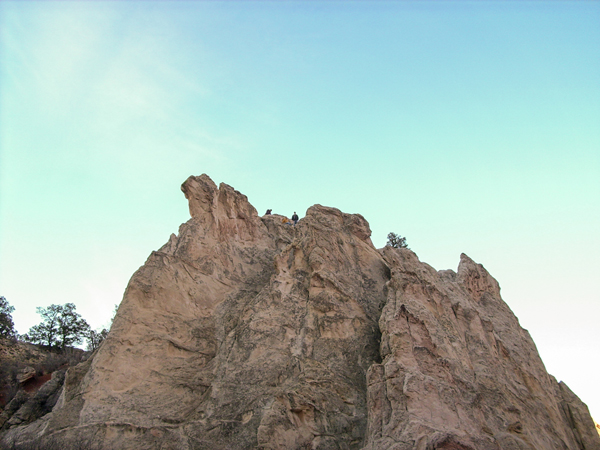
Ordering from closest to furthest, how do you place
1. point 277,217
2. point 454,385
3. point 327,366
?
point 454,385
point 327,366
point 277,217

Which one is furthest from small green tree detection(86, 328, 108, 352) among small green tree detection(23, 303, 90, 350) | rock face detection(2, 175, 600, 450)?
rock face detection(2, 175, 600, 450)

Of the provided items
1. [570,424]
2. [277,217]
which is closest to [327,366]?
[570,424]

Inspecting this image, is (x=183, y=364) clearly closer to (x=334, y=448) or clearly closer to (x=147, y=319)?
(x=147, y=319)

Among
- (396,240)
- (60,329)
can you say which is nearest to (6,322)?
(60,329)

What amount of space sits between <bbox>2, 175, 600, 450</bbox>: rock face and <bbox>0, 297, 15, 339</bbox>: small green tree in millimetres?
27526

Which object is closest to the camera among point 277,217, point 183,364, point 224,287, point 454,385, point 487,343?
point 454,385

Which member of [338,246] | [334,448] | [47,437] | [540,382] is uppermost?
[338,246]

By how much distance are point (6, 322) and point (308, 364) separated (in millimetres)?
36860

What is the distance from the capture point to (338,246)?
21078mm

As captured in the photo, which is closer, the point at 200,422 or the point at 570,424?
the point at 200,422

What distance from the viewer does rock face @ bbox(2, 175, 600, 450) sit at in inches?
527

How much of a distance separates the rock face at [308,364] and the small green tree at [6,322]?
27526 millimetres

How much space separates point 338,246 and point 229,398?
8.87 m

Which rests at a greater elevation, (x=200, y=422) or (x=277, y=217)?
(x=277, y=217)
